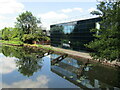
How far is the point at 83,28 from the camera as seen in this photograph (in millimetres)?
23000

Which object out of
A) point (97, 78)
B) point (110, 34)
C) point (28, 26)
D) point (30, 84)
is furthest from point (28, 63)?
point (28, 26)

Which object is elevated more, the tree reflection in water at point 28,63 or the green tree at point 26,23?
the green tree at point 26,23

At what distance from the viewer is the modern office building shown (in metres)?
21.3

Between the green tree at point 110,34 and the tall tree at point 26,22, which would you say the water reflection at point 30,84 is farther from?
the tall tree at point 26,22

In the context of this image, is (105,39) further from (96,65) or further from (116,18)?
(96,65)

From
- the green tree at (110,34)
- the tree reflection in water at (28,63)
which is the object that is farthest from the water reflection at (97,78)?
the tree reflection in water at (28,63)

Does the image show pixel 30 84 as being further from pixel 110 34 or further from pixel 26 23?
pixel 26 23

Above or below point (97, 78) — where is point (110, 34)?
above

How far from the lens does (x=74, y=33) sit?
25250 mm

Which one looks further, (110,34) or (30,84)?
(30,84)

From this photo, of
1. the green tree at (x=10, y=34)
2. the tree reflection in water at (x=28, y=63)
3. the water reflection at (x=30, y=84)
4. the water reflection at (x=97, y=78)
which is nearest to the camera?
the water reflection at (x=30, y=84)

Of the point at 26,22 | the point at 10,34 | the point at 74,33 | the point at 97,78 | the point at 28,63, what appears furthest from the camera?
the point at 10,34

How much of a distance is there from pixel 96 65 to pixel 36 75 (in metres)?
8.18

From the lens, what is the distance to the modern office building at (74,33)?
21.3 m
